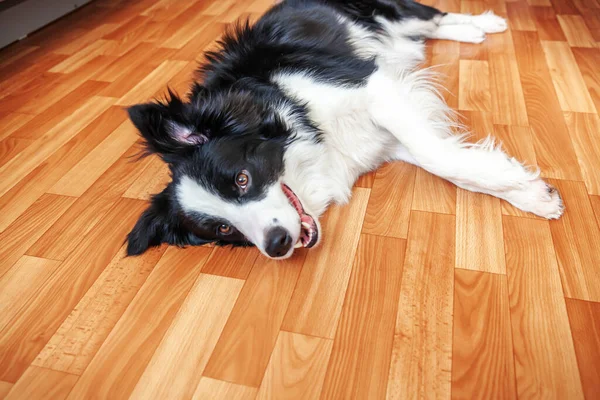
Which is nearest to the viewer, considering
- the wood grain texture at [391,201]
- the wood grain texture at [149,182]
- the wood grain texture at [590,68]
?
the wood grain texture at [391,201]

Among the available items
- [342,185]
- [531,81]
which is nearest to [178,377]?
[342,185]

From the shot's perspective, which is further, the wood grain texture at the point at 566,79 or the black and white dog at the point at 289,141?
the wood grain texture at the point at 566,79

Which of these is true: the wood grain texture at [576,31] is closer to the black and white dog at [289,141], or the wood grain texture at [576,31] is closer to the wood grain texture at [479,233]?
the black and white dog at [289,141]

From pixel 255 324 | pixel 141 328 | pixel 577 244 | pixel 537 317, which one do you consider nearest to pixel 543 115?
pixel 577 244

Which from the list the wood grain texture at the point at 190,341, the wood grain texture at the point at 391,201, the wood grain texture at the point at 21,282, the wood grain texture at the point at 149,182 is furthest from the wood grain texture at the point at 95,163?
the wood grain texture at the point at 391,201

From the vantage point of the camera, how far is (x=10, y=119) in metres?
2.87

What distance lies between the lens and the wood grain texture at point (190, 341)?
1418mm

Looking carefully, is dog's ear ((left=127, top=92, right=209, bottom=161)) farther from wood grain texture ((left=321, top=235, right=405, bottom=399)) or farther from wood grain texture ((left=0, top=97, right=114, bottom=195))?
wood grain texture ((left=0, top=97, right=114, bottom=195))

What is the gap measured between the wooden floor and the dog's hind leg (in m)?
0.07

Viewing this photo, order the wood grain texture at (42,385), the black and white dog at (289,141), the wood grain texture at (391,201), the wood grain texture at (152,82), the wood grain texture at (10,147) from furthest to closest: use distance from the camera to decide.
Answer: the wood grain texture at (152,82), the wood grain texture at (10,147), the wood grain texture at (391,201), the black and white dog at (289,141), the wood grain texture at (42,385)

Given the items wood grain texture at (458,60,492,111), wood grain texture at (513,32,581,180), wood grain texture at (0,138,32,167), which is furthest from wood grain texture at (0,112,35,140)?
wood grain texture at (513,32,581,180)

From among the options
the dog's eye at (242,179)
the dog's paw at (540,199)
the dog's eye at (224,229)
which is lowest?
the dog's paw at (540,199)

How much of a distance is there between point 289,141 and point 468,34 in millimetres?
1707

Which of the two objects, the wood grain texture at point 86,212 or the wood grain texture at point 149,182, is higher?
the wood grain texture at point 86,212
